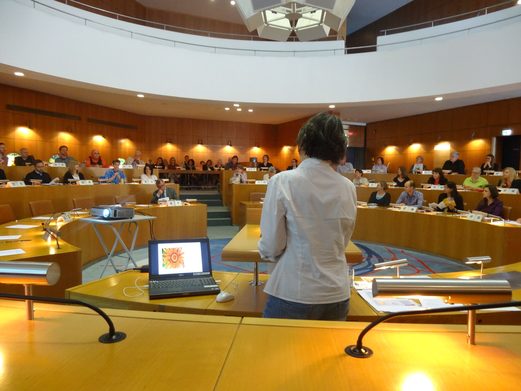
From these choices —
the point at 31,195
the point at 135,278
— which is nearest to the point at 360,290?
the point at 135,278

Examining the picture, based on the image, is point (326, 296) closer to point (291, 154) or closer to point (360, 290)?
point (360, 290)

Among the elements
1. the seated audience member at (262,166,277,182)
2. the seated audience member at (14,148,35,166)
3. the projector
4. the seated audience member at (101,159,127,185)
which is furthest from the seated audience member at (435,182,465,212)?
the seated audience member at (14,148,35,166)

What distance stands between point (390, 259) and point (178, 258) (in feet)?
14.6

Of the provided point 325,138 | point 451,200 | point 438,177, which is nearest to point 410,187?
point 451,200

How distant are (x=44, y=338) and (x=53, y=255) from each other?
2.17m

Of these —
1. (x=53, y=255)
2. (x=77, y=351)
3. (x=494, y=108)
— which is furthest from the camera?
(x=494, y=108)

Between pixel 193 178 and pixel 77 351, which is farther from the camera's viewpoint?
pixel 193 178

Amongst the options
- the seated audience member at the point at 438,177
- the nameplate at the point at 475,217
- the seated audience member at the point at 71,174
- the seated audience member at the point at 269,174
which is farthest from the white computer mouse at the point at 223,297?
the seated audience member at the point at 269,174

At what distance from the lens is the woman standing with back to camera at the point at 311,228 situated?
1.33m

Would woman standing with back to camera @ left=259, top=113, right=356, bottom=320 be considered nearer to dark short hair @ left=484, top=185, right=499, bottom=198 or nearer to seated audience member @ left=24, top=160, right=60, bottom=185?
dark short hair @ left=484, top=185, right=499, bottom=198

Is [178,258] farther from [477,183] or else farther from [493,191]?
[477,183]

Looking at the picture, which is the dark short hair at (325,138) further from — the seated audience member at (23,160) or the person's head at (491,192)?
the seated audience member at (23,160)

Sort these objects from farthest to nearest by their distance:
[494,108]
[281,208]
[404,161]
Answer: [404,161]
[494,108]
[281,208]

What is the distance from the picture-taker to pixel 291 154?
1452 cm
